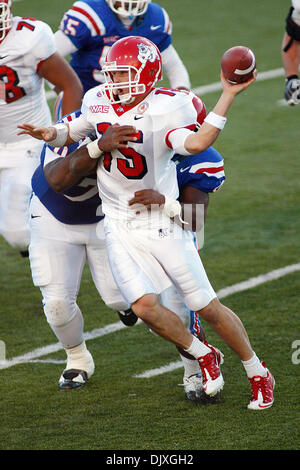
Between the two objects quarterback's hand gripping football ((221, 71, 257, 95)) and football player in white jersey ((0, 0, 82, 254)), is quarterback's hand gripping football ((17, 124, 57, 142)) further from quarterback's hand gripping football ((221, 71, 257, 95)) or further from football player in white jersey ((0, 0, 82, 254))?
football player in white jersey ((0, 0, 82, 254))

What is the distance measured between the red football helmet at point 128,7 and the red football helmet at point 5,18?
3.66 feet

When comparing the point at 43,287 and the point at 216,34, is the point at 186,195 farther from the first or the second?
the point at 216,34

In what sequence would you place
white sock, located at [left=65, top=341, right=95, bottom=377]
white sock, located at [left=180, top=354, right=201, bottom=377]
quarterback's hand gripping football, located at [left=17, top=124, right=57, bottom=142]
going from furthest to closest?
white sock, located at [left=65, top=341, right=95, bottom=377], white sock, located at [left=180, top=354, right=201, bottom=377], quarterback's hand gripping football, located at [left=17, top=124, right=57, bottom=142]

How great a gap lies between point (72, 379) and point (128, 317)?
1.84ft

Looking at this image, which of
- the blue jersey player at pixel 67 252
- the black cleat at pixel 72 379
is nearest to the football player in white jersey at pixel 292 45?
the blue jersey player at pixel 67 252

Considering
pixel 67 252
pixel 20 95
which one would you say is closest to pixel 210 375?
pixel 67 252

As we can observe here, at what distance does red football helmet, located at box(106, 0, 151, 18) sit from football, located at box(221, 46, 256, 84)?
2.73 m

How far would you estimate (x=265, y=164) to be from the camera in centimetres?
806

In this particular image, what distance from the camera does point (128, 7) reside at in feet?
19.7

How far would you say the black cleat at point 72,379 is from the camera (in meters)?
4.25

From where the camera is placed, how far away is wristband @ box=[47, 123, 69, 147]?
12.5 ft

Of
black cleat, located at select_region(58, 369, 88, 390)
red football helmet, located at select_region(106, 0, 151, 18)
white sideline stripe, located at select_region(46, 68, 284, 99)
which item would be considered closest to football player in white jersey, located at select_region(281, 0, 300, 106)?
red football helmet, located at select_region(106, 0, 151, 18)

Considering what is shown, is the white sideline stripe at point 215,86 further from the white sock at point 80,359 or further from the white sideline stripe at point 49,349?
the white sock at point 80,359

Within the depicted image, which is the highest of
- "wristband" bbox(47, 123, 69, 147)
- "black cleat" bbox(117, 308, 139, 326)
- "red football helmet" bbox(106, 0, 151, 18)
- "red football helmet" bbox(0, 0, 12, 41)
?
"wristband" bbox(47, 123, 69, 147)
